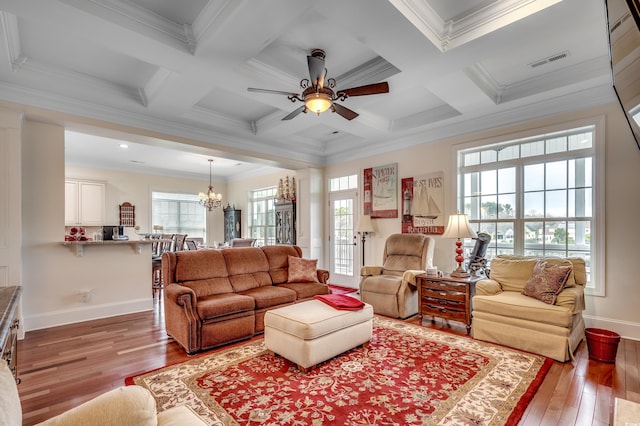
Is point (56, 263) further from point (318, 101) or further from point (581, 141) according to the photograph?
point (581, 141)

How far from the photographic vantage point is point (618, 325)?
3.47 metres

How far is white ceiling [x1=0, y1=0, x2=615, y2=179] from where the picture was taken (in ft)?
7.89

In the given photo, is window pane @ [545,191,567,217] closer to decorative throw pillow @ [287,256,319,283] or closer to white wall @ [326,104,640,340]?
white wall @ [326,104,640,340]

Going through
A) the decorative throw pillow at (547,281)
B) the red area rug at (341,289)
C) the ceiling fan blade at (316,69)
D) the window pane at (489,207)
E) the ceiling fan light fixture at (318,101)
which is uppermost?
the ceiling fan blade at (316,69)

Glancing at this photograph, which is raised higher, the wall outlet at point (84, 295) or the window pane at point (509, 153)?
the window pane at point (509, 153)

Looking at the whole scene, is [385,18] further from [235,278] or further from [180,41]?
[235,278]

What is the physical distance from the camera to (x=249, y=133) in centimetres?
513

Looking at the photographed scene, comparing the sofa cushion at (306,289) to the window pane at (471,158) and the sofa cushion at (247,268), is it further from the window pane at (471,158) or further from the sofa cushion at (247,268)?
the window pane at (471,158)

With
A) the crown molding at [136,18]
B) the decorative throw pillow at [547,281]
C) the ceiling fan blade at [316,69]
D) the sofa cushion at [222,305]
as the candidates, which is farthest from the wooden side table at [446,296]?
the crown molding at [136,18]

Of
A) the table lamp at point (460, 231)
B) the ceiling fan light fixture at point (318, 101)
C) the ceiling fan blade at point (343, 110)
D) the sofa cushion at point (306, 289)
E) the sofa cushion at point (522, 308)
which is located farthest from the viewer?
the sofa cushion at point (306, 289)

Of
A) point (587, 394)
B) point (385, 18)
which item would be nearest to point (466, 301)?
point (587, 394)

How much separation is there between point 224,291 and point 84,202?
18.7 ft

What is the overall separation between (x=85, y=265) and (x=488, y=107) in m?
5.68

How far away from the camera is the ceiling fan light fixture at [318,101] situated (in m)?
2.76
